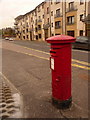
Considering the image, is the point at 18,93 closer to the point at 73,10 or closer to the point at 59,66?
the point at 59,66

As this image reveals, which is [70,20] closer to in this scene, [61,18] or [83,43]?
[61,18]

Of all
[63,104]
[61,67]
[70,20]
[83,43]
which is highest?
[70,20]

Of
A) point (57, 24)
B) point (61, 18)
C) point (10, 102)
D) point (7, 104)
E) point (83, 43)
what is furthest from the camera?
point (57, 24)

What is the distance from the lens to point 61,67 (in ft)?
9.25

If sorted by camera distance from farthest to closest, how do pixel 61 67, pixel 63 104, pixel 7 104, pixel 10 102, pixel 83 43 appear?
pixel 83 43 < pixel 10 102 < pixel 7 104 < pixel 63 104 < pixel 61 67

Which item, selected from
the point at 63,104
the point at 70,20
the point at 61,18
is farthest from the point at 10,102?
the point at 61,18

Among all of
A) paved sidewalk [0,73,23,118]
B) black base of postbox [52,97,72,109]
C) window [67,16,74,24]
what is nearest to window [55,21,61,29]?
window [67,16,74,24]

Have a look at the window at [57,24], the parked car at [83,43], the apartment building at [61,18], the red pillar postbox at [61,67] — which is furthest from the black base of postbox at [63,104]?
the window at [57,24]

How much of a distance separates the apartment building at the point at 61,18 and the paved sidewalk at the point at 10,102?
20.0 m

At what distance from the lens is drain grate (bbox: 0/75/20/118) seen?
9.44 feet

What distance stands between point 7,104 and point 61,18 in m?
27.9

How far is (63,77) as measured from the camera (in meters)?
2.85

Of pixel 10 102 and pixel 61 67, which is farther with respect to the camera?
pixel 10 102

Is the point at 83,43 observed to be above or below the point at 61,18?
below
